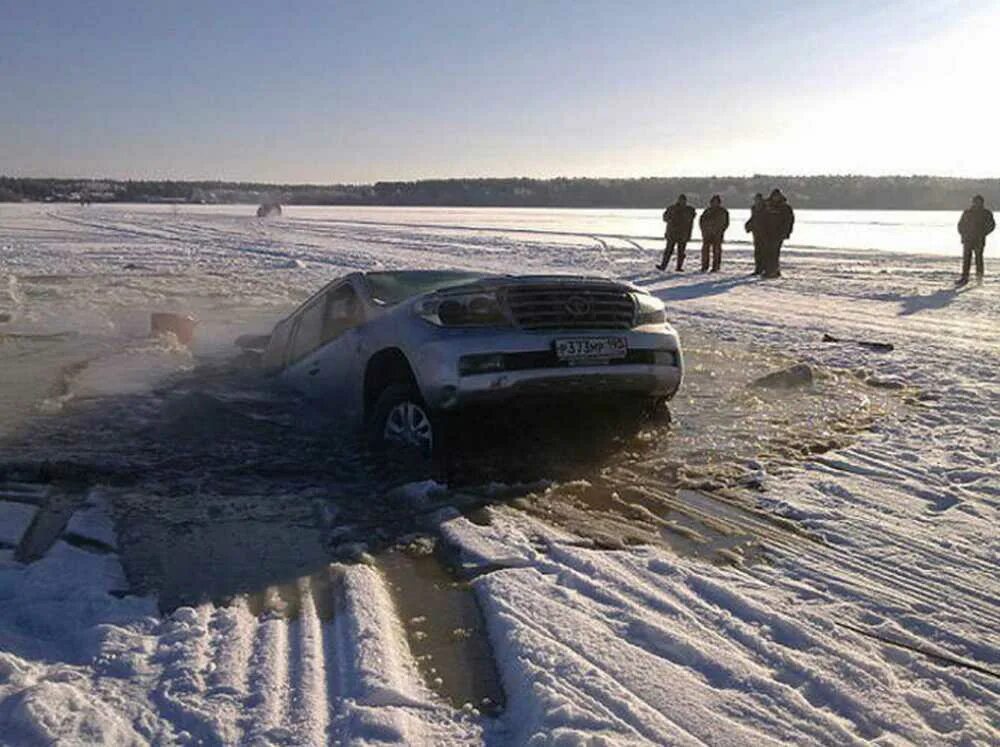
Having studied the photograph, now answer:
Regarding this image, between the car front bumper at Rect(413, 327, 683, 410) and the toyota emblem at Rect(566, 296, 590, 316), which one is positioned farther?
the toyota emblem at Rect(566, 296, 590, 316)

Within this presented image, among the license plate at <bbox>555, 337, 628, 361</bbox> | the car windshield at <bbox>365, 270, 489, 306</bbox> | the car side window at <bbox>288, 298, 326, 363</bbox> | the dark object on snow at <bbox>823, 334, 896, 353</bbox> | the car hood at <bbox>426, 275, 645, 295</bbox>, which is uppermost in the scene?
the car hood at <bbox>426, 275, 645, 295</bbox>

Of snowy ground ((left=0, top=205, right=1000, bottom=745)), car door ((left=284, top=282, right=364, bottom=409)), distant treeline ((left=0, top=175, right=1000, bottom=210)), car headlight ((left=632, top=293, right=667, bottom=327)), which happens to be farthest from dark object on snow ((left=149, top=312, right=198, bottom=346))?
distant treeline ((left=0, top=175, right=1000, bottom=210))

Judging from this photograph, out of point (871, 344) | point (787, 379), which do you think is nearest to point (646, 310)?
point (787, 379)

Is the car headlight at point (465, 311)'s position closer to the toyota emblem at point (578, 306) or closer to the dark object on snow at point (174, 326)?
the toyota emblem at point (578, 306)

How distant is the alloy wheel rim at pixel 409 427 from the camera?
5188mm

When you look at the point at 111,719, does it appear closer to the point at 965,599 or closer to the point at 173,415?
the point at 965,599

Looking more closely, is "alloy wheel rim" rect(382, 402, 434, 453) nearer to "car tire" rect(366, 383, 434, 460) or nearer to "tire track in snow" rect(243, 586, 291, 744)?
"car tire" rect(366, 383, 434, 460)

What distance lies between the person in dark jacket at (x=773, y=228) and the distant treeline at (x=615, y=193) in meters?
61.9

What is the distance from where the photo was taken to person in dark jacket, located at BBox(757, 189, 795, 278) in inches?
725

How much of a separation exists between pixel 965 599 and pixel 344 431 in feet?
12.9

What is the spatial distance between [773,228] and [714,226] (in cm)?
168

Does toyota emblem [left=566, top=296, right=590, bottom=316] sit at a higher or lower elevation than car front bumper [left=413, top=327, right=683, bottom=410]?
higher

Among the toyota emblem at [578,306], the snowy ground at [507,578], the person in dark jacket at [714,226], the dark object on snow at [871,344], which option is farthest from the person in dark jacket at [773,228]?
the toyota emblem at [578,306]

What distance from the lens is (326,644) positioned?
318cm
